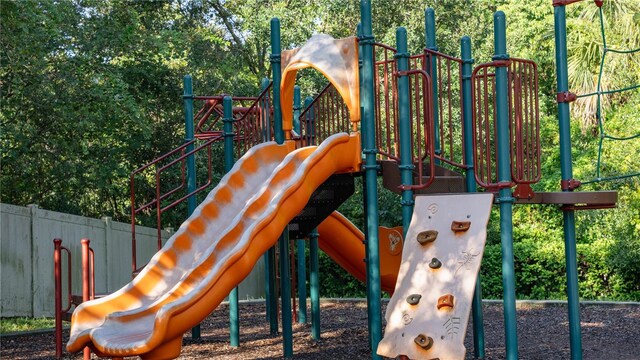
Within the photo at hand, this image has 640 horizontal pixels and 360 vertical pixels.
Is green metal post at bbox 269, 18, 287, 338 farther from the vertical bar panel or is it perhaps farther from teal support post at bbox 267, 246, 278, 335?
teal support post at bbox 267, 246, 278, 335

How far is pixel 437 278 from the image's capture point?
7.04m

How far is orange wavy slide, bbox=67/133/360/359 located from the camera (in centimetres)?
714

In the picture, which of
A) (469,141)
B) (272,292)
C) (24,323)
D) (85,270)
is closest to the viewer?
(469,141)

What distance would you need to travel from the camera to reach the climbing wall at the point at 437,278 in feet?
22.1

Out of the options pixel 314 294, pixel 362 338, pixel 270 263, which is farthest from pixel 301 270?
pixel 362 338

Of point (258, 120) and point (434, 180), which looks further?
point (258, 120)

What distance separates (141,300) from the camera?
320 inches

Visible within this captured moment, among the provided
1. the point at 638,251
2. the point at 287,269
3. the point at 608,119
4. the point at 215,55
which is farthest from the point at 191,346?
the point at 215,55

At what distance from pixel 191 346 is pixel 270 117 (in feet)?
8.76

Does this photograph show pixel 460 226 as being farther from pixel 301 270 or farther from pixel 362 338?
pixel 301 270

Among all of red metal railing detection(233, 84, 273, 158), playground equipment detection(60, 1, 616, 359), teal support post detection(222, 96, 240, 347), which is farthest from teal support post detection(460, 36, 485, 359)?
teal support post detection(222, 96, 240, 347)

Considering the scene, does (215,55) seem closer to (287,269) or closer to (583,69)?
(583,69)

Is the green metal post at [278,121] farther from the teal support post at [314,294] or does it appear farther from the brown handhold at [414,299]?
the brown handhold at [414,299]

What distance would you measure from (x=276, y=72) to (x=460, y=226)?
2.60 metres
